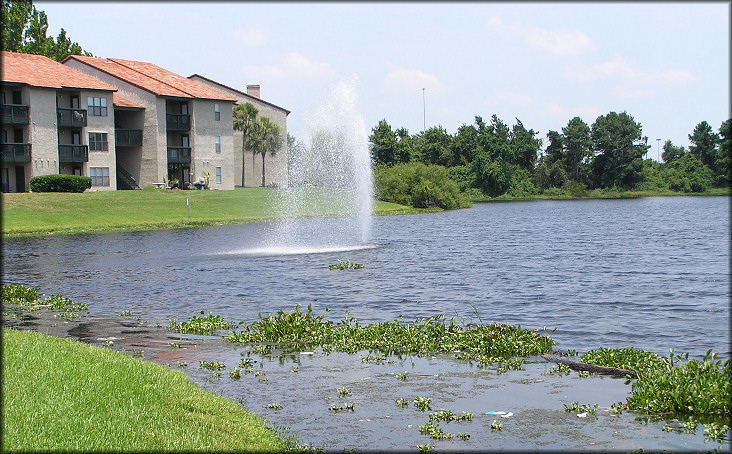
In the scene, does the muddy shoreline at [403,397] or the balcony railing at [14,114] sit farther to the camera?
the balcony railing at [14,114]

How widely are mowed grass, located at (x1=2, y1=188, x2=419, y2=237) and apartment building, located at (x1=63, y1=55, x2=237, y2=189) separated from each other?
540cm

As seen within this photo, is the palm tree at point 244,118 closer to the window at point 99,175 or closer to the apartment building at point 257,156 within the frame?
the apartment building at point 257,156

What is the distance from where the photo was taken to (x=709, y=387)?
10898mm

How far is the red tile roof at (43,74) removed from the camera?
65.2 meters

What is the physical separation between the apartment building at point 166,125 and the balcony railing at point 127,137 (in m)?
0.09

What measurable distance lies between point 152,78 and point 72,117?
Result: 14212mm

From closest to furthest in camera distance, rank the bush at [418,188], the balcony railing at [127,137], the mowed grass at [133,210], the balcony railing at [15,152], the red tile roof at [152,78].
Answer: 1. the mowed grass at [133,210]
2. the balcony railing at [15,152]
3. the balcony railing at [127,137]
4. the red tile roof at [152,78]
5. the bush at [418,188]

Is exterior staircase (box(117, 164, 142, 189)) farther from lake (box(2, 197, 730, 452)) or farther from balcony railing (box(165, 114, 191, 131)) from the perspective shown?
lake (box(2, 197, 730, 452))

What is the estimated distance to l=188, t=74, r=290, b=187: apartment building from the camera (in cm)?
9181

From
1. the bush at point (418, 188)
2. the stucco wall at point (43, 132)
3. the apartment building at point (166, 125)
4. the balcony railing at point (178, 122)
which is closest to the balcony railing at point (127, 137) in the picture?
the apartment building at point (166, 125)

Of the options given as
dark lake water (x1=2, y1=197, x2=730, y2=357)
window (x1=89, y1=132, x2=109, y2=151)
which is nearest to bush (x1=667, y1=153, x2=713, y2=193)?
dark lake water (x1=2, y1=197, x2=730, y2=357)

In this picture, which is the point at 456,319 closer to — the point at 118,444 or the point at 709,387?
the point at 709,387

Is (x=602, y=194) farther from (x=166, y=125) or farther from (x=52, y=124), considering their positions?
(x=52, y=124)

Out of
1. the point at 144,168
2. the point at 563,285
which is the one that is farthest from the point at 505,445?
the point at 144,168
